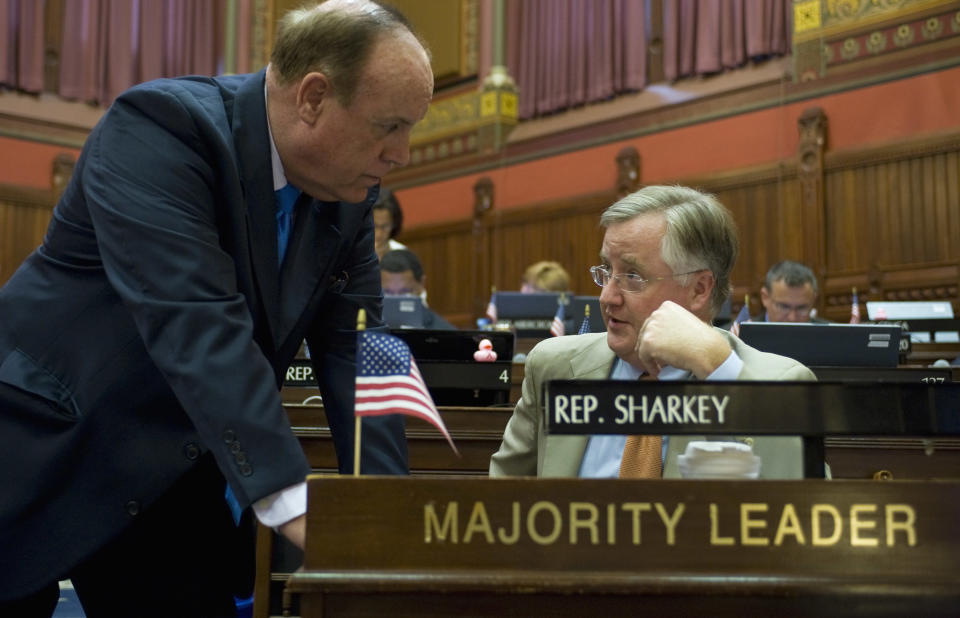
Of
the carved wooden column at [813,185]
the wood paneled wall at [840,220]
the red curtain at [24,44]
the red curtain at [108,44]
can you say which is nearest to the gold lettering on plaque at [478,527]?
the wood paneled wall at [840,220]

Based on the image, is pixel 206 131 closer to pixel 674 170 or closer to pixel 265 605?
pixel 265 605

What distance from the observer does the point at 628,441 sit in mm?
1875

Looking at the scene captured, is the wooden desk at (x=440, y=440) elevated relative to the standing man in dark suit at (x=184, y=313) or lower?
lower

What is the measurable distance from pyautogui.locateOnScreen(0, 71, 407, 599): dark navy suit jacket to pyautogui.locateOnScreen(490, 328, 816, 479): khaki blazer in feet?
1.29

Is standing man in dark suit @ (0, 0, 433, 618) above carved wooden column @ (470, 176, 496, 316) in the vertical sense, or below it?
below

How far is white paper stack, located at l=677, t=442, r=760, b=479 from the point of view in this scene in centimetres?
131

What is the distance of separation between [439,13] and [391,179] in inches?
76.8

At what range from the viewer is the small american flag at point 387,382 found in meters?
1.34

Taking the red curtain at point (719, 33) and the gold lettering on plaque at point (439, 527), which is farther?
the red curtain at point (719, 33)

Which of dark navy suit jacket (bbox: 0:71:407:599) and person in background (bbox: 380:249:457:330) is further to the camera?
person in background (bbox: 380:249:457:330)

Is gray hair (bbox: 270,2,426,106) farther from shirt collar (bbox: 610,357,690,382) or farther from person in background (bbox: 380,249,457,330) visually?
person in background (bbox: 380,249,457,330)

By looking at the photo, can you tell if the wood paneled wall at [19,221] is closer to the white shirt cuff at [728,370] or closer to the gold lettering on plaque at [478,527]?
the white shirt cuff at [728,370]

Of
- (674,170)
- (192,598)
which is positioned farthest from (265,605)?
(674,170)

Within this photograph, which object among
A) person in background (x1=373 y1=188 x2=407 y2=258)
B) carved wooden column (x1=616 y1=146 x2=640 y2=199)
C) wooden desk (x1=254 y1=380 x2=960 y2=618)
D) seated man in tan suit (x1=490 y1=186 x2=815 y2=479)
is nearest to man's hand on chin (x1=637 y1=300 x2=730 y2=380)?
seated man in tan suit (x1=490 y1=186 x2=815 y2=479)
